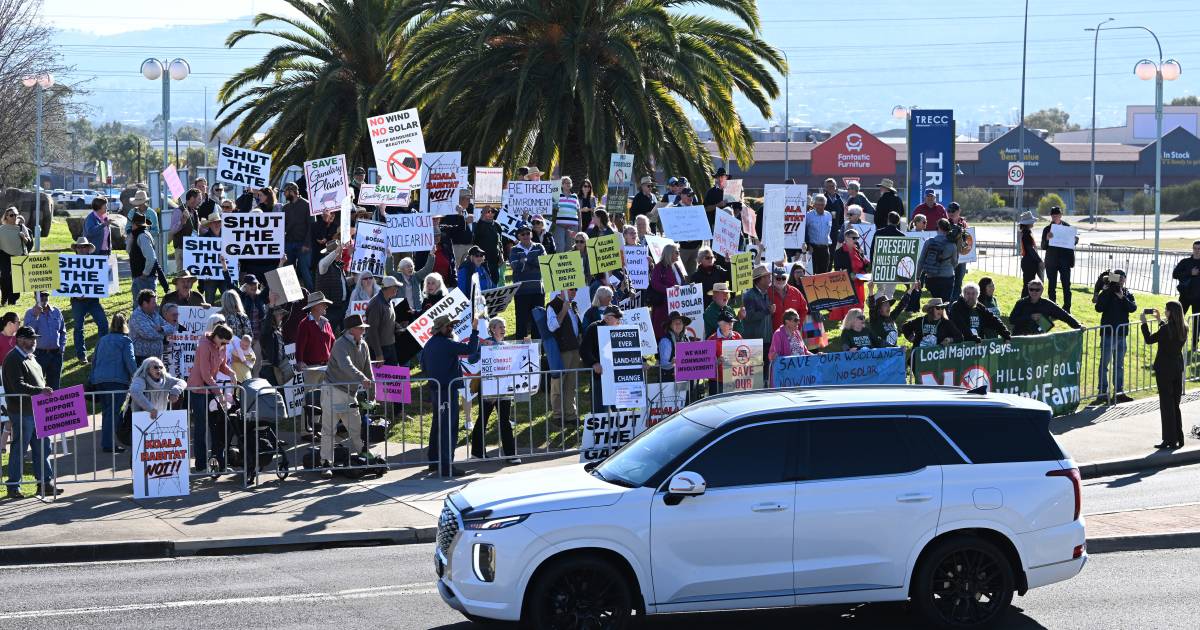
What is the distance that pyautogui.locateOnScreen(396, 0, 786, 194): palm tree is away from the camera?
27219 mm

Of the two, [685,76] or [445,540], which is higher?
[685,76]

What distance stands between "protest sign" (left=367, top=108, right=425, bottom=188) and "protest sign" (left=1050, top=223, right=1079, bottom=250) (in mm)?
11137

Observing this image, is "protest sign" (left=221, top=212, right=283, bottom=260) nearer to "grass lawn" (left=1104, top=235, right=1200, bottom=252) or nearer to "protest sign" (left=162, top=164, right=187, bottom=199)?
"protest sign" (left=162, top=164, right=187, bottom=199)

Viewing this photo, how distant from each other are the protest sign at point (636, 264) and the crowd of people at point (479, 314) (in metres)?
0.21

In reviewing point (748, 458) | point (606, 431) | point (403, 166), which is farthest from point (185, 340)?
point (748, 458)

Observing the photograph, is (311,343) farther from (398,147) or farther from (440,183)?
(440,183)

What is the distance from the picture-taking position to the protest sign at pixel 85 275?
18797mm

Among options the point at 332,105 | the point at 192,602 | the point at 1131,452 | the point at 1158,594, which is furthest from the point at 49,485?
the point at 332,105

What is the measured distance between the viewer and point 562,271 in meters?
17.4

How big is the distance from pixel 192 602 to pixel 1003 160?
3444 inches

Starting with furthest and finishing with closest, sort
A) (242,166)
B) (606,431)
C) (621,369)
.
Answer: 1. (242,166)
2. (621,369)
3. (606,431)

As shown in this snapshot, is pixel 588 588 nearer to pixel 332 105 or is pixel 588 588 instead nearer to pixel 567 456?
pixel 567 456

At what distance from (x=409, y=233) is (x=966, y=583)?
1297 cm

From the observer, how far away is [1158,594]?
10383 mm
